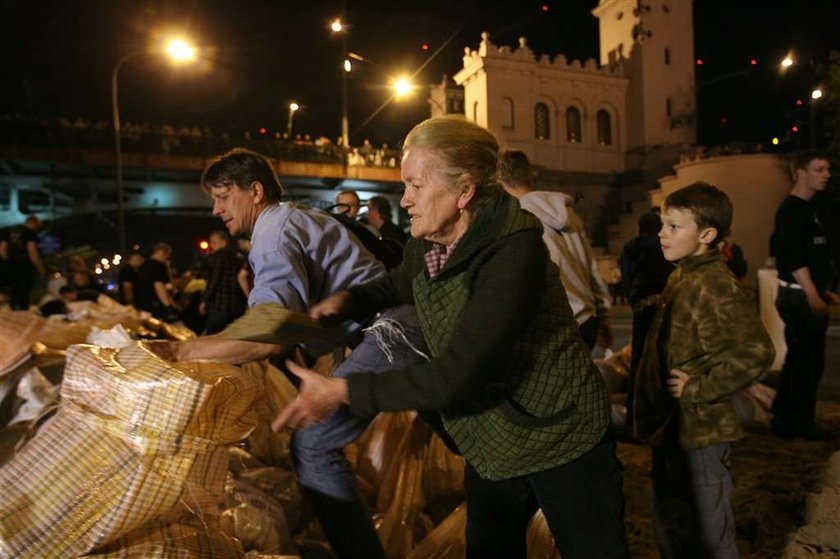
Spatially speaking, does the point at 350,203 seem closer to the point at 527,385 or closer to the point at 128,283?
the point at 527,385

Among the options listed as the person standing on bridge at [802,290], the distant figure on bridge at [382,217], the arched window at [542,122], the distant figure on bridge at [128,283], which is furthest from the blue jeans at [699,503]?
the arched window at [542,122]

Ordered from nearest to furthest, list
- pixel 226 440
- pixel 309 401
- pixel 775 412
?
pixel 309 401
pixel 226 440
pixel 775 412

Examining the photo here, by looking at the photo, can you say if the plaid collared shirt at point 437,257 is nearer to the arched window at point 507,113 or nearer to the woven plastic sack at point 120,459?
the woven plastic sack at point 120,459

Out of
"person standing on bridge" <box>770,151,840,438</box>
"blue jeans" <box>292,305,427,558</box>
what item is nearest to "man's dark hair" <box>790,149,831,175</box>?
"person standing on bridge" <box>770,151,840,438</box>

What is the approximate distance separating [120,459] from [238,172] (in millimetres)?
1335

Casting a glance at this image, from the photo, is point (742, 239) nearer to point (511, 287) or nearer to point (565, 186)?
point (565, 186)

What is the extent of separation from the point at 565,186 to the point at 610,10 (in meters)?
12.9

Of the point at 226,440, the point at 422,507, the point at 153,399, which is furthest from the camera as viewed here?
the point at 422,507

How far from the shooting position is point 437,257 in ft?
6.20

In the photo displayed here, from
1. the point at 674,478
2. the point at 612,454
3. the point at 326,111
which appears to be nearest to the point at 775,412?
the point at 674,478

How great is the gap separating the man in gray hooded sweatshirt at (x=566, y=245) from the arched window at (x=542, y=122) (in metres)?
36.8

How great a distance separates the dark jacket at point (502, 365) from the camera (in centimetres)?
159

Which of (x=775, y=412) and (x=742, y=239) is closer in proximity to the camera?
(x=775, y=412)

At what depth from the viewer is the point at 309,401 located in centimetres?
159
